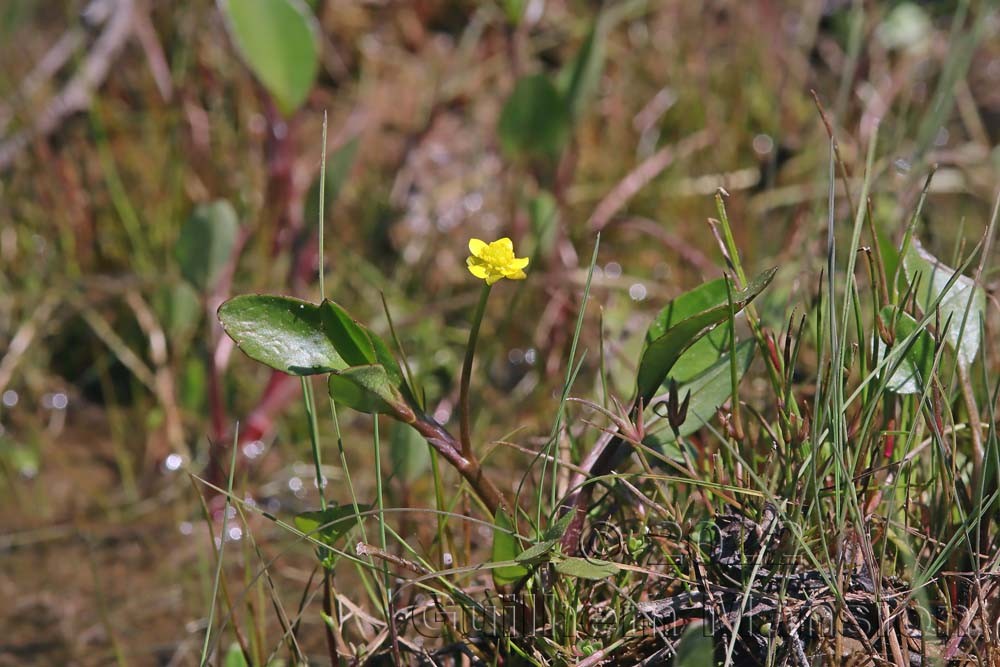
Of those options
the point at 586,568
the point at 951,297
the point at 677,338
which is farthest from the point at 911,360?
the point at 586,568

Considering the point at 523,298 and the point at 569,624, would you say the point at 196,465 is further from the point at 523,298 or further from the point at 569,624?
the point at 569,624

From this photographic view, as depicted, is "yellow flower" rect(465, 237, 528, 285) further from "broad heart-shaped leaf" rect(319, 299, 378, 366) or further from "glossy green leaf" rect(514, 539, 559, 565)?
"glossy green leaf" rect(514, 539, 559, 565)

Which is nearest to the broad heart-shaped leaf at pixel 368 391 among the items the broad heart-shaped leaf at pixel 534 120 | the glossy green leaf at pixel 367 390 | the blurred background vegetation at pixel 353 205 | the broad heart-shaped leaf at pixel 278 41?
the glossy green leaf at pixel 367 390

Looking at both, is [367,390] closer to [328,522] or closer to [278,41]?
[328,522]

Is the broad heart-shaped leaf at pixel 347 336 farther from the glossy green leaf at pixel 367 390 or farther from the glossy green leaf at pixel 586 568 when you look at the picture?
the glossy green leaf at pixel 586 568

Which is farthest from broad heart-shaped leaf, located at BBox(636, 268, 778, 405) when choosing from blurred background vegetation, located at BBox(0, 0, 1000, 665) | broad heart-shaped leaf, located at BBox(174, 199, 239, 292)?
broad heart-shaped leaf, located at BBox(174, 199, 239, 292)
